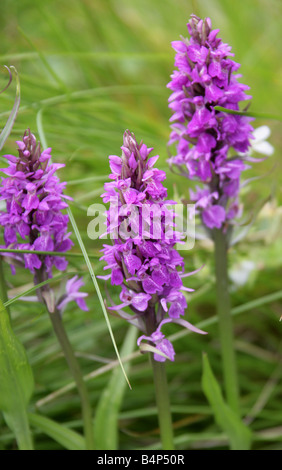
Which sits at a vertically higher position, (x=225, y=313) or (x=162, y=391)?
(x=225, y=313)

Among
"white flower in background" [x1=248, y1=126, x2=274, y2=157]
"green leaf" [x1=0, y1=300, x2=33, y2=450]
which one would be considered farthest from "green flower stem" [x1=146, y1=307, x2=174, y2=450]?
"white flower in background" [x1=248, y1=126, x2=274, y2=157]

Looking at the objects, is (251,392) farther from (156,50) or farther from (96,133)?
(156,50)

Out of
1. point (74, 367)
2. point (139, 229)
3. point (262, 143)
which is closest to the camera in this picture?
point (139, 229)

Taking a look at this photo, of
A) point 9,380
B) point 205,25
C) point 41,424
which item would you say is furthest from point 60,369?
point 205,25

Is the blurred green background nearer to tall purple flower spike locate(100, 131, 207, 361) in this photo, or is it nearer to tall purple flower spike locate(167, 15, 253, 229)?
tall purple flower spike locate(167, 15, 253, 229)

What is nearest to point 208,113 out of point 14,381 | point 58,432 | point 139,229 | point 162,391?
point 139,229

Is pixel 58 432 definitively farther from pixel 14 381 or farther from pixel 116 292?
pixel 116 292
